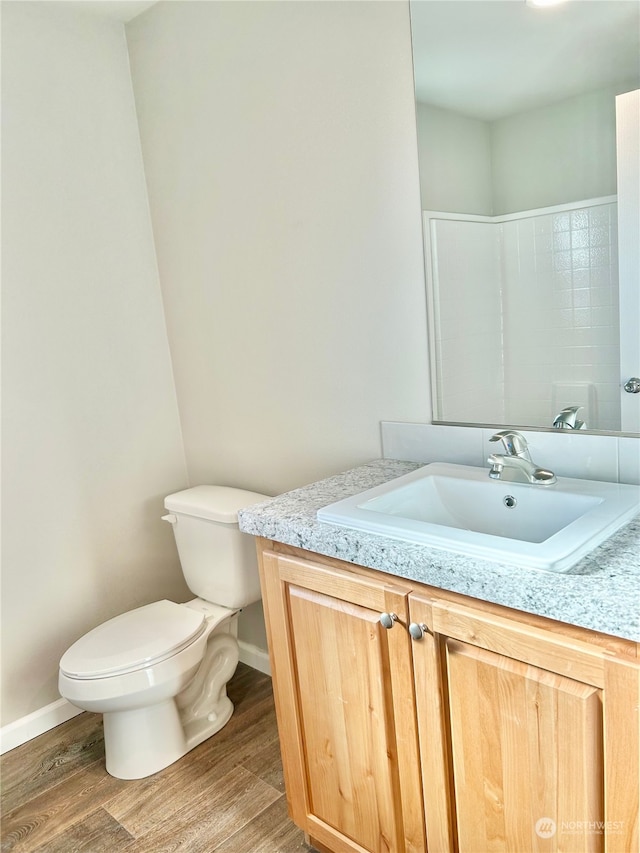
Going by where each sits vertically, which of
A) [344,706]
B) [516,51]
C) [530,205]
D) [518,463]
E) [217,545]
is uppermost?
[516,51]

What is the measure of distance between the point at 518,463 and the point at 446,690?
0.53 metres

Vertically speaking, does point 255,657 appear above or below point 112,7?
below

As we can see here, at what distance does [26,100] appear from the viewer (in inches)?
86.1

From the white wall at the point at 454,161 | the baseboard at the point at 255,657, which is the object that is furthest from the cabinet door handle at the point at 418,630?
the baseboard at the point at 255,657

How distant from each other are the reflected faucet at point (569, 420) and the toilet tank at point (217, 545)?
41.2 inches

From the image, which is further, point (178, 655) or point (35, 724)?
point (35, 724)

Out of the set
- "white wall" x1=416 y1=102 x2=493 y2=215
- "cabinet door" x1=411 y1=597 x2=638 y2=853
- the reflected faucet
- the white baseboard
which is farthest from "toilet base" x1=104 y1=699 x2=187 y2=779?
"white wall" x1=416 y1=102 x2=493 y2=215

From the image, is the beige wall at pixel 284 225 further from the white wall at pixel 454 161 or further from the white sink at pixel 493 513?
the white sink at pixel 493 513

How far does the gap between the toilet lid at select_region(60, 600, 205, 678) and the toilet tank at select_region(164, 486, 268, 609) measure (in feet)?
0.39

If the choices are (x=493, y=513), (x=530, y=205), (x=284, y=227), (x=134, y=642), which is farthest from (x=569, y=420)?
(x=134, y=642)

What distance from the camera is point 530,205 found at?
4.93 ft

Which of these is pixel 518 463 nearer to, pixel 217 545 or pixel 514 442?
pixel 514 442

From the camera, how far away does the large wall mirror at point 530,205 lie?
1.38m

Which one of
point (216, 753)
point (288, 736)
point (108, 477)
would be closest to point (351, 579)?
point (288, 736)
